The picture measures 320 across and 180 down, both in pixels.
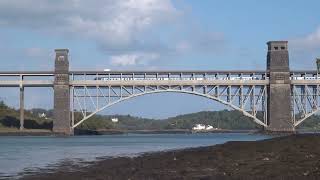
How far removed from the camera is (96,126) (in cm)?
19812

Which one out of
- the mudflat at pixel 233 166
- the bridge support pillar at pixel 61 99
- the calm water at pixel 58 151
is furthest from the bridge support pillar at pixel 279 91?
the mudflat at pixel 233 166

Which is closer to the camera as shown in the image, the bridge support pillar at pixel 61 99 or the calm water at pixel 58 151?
the calm water at pixel 58 151

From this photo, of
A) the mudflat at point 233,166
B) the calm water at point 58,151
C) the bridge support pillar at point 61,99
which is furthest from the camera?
the bridge support pillar at point 61,99

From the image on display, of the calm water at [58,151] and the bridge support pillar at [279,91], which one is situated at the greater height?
the bridge support pillar at [279,91]

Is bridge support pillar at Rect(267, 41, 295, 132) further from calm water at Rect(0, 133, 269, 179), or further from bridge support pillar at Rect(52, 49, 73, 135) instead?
calm water at Rect(0, 133, 269, 179)

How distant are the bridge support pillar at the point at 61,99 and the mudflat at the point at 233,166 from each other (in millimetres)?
94099

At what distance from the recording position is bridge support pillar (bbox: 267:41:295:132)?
137500 mm

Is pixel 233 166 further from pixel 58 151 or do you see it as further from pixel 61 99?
pixel 61 99

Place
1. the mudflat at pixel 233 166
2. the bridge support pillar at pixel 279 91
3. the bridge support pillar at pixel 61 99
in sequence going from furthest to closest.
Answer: the bridge support pillar at pixel 279 91 < the bridge support pillar at pixel 61 99 < the mudflat at pixel 233 166

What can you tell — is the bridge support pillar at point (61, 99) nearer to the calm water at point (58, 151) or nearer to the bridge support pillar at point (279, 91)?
the calm water at point (58, 151)

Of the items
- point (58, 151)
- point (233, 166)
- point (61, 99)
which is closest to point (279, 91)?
point (61, 99)

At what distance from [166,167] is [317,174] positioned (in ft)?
36.1

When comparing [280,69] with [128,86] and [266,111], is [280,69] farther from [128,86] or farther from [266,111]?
[128,86]

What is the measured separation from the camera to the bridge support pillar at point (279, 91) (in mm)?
137500
